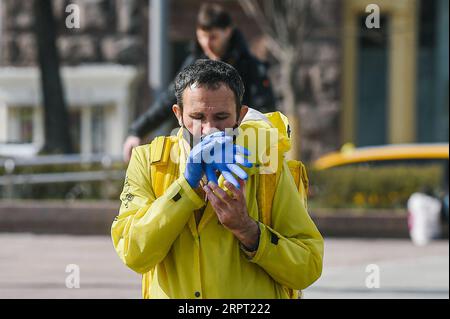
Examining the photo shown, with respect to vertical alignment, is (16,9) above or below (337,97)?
above

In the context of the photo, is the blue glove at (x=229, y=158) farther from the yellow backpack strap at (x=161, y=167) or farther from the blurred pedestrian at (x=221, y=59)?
the blurred pedestrian at (x=221, y=59)

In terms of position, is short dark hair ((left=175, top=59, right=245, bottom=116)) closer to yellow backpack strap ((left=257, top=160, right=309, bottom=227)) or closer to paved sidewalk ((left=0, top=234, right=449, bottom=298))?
yellow backpack strap ((left=257, top=160, right=309, bottom=227))

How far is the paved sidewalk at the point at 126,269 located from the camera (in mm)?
8328

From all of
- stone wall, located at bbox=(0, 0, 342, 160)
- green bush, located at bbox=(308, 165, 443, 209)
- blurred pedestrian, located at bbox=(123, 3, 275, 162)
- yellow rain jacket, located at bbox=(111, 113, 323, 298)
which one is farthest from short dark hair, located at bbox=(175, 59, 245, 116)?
stone wall, located at bbox=(0, 0, 342, 160)

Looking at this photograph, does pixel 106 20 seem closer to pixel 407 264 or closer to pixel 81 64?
pixel 81 64

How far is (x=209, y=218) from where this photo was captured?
9.97 feet

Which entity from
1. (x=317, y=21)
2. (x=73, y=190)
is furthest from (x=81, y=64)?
(x=73, y=190)

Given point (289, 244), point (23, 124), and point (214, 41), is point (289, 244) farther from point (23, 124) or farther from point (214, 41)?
point (23, 124)

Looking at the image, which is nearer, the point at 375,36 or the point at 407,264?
the point at 407,264
